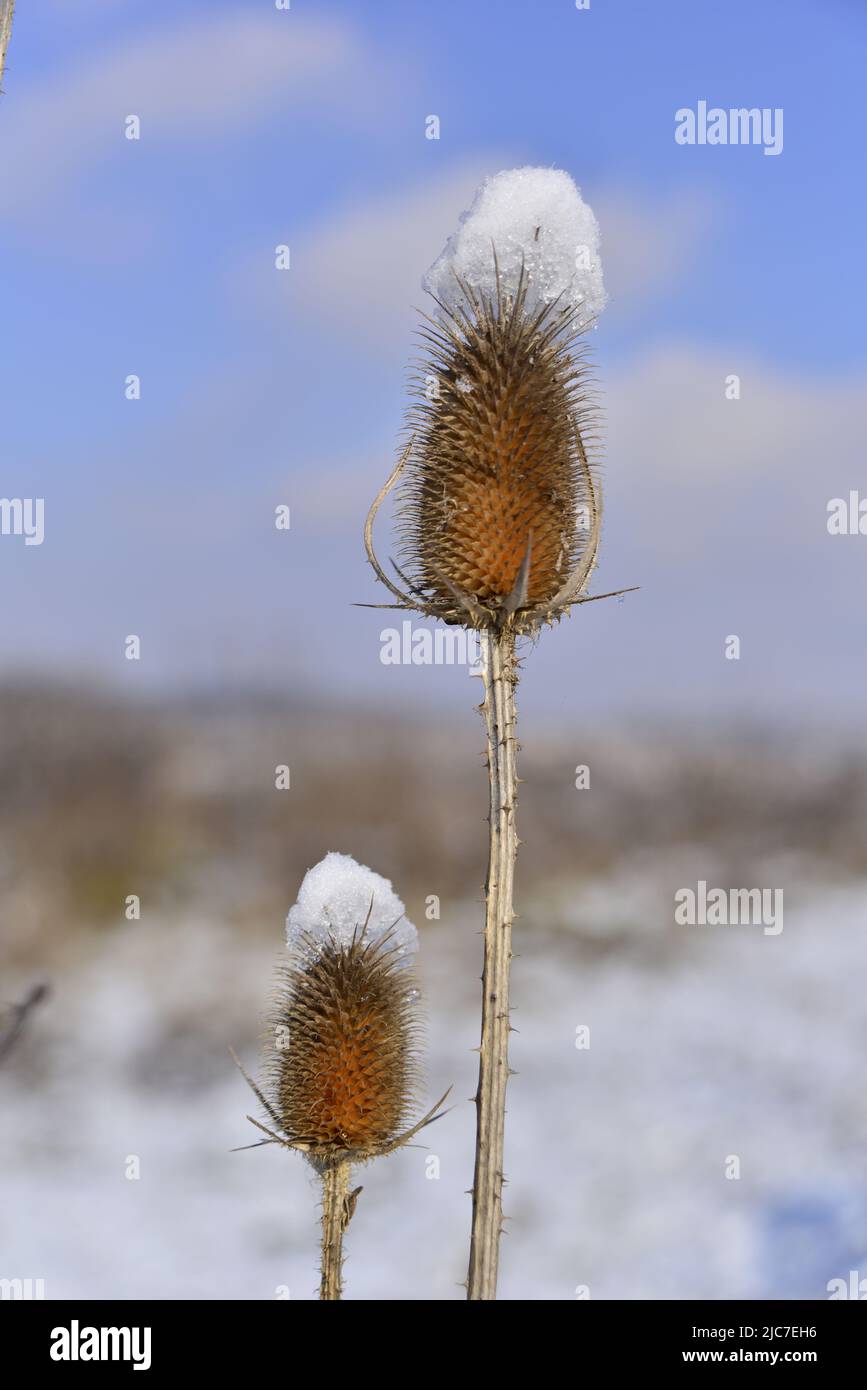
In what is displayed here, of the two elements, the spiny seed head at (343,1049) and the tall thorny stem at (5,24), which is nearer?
the tall thorny stem at (5,24)

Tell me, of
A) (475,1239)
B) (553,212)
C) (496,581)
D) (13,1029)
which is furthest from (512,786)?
(553,212)

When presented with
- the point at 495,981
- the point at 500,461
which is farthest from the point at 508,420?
the point at 495,981

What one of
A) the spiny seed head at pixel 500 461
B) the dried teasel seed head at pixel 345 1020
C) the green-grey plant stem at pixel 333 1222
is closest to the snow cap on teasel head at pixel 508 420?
the spiny seed head at pixel 500 461

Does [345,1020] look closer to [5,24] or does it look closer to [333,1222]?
[333,1222]

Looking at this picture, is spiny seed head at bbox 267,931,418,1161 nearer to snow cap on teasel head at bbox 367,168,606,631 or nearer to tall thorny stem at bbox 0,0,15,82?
snow cap on teasel head at bbox 367,168,606,631

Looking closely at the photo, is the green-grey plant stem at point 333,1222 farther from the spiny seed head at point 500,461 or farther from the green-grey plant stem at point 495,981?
the spiny seed head at point 500,461
